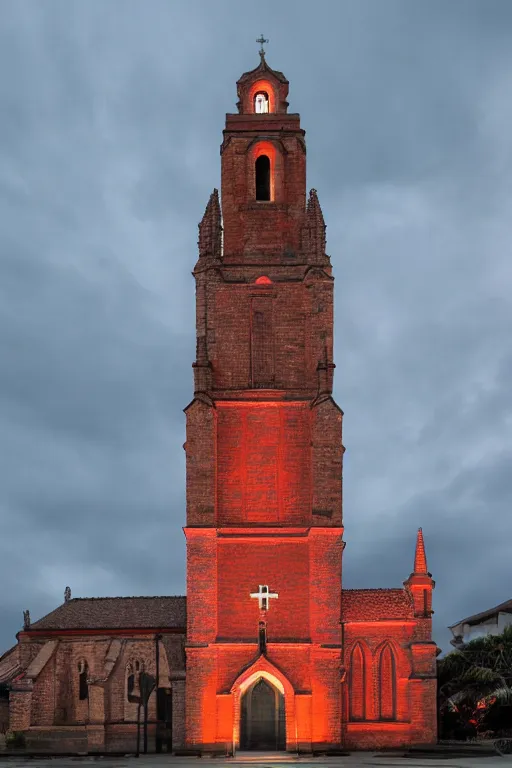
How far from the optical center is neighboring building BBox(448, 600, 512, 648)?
71.7m

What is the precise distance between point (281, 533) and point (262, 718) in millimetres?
7996

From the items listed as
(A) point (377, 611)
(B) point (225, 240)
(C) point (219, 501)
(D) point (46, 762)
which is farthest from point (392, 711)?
(B) point (225, 240)

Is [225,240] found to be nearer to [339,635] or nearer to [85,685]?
[339,635]

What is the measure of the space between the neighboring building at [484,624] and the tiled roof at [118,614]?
860 inches

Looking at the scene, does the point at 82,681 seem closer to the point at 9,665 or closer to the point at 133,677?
the point at 133,677

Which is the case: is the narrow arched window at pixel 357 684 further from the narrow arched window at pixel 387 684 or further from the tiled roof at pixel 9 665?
the tiled roof at pixel 9 665

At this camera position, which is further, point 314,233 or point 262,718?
point 314,233

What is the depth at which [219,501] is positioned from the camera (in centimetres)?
4922

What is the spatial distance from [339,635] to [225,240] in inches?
762

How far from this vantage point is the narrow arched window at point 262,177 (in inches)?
2125

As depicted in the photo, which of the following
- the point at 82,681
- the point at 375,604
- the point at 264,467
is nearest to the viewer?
the point at 375,604

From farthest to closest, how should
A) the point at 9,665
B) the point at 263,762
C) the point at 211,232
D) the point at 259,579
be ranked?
the point at 9,665 < the point at 211,232 < the point at 259,579 < the point at 263,762

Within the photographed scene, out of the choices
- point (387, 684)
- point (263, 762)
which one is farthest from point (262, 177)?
point (263, 762)

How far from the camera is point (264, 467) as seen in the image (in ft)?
163
